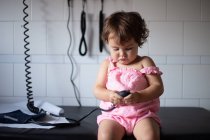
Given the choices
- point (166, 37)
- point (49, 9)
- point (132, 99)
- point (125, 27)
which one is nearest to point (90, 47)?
point (49, 9)

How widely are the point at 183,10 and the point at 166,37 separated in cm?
16

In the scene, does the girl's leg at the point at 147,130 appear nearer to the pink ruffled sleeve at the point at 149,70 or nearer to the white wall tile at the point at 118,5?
the pink ruffled sleeve at the point at 149,70

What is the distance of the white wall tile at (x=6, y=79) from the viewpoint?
1449 millimetres

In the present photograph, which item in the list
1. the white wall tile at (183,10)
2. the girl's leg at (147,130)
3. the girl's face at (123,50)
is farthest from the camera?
the white wall tile at (183,10)

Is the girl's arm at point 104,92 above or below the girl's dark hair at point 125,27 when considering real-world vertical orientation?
below

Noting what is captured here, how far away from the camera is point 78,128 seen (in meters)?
0.99

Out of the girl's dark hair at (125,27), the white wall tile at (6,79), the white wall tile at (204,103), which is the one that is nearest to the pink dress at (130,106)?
the girl's dark hair at (125,27)

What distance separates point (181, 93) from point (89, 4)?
65 cm

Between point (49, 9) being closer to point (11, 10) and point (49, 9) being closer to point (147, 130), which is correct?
point (11, 10)

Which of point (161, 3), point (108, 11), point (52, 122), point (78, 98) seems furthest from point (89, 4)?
point (52, 122)

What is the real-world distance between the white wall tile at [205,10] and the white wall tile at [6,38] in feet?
3.19

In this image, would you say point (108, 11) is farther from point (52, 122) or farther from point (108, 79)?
point (52, 122)

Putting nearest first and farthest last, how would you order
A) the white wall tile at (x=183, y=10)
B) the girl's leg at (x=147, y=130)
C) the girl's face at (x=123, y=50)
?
the girl's leg at (x=147, y=130), the girl's face at (x=123, y=50), the white wall tile at (x=183, y=10)

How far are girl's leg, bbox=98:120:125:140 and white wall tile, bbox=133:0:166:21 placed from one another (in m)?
0.66
